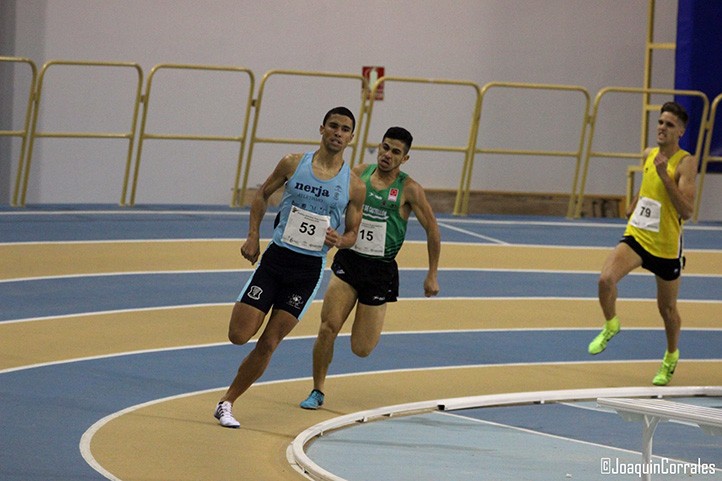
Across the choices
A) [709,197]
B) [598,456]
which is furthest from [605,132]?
[598,456]

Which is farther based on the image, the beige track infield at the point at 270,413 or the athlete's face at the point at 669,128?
the athlete's face at the point at 669,128

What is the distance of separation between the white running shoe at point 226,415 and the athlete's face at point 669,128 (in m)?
4.05

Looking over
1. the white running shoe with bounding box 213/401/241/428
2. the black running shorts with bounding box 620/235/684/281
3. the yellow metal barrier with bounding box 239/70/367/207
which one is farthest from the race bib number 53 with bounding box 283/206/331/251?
the yellow metal barrier with bounding box 239/70/367/207

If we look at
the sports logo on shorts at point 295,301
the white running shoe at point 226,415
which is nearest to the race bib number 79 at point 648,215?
the sports logo on shorts at point 295,301

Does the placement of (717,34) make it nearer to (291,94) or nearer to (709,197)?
(709,197)

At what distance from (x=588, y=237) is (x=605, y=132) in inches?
150

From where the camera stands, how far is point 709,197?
19.6 metres

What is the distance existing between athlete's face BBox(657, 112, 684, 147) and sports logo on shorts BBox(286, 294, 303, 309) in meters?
3.41

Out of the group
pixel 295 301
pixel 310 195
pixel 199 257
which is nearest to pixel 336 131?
pixel 310 195

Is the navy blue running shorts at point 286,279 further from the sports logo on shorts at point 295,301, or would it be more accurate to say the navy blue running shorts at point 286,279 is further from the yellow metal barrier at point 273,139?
the yellow metal barrier at point 273,139

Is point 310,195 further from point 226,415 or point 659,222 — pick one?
point 659,222

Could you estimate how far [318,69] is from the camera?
1908cm

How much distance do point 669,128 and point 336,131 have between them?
317 cm

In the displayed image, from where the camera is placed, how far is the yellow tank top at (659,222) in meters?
10.6
